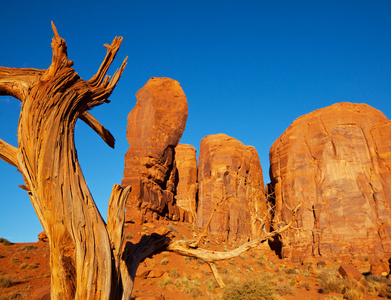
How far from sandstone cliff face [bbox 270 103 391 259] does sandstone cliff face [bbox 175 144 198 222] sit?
53.3ft

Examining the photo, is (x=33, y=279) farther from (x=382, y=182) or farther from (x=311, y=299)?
(x=382, y=182)

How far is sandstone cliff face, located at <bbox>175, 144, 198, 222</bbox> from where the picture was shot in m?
54.2

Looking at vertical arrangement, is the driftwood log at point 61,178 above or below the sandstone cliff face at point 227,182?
below

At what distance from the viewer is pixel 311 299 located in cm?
1569

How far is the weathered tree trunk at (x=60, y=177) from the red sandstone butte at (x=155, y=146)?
26157mm

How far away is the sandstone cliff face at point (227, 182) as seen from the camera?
46.3 m

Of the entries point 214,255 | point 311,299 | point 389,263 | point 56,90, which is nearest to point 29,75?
point 56,90

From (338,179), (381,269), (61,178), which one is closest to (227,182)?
(338,179)

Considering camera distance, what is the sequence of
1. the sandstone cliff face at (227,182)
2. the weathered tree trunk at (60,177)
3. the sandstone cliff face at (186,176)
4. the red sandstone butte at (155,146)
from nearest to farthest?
the weathered tree trunk at (60,177)
the red sandstone butte at (155,146)
the sandstone cliff face at (227,182)
the sandstone cliff face at (186,176)

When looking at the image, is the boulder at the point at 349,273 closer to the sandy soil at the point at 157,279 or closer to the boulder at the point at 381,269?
the sandy soil at the point at 157,279

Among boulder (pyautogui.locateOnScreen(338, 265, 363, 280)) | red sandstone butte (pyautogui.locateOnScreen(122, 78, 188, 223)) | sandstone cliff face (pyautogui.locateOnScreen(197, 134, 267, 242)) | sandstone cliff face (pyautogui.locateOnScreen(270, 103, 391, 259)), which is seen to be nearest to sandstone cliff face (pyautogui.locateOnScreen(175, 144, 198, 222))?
sandstone cliff face (pyautogui.locateOnScreen(197, 134, 267, 242))

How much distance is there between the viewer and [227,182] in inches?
2016

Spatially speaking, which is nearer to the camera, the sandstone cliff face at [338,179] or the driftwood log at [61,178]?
the driftwood log at [61,178]

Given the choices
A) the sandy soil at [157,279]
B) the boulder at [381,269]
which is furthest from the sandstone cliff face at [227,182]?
the sandy soil at [157,279]
